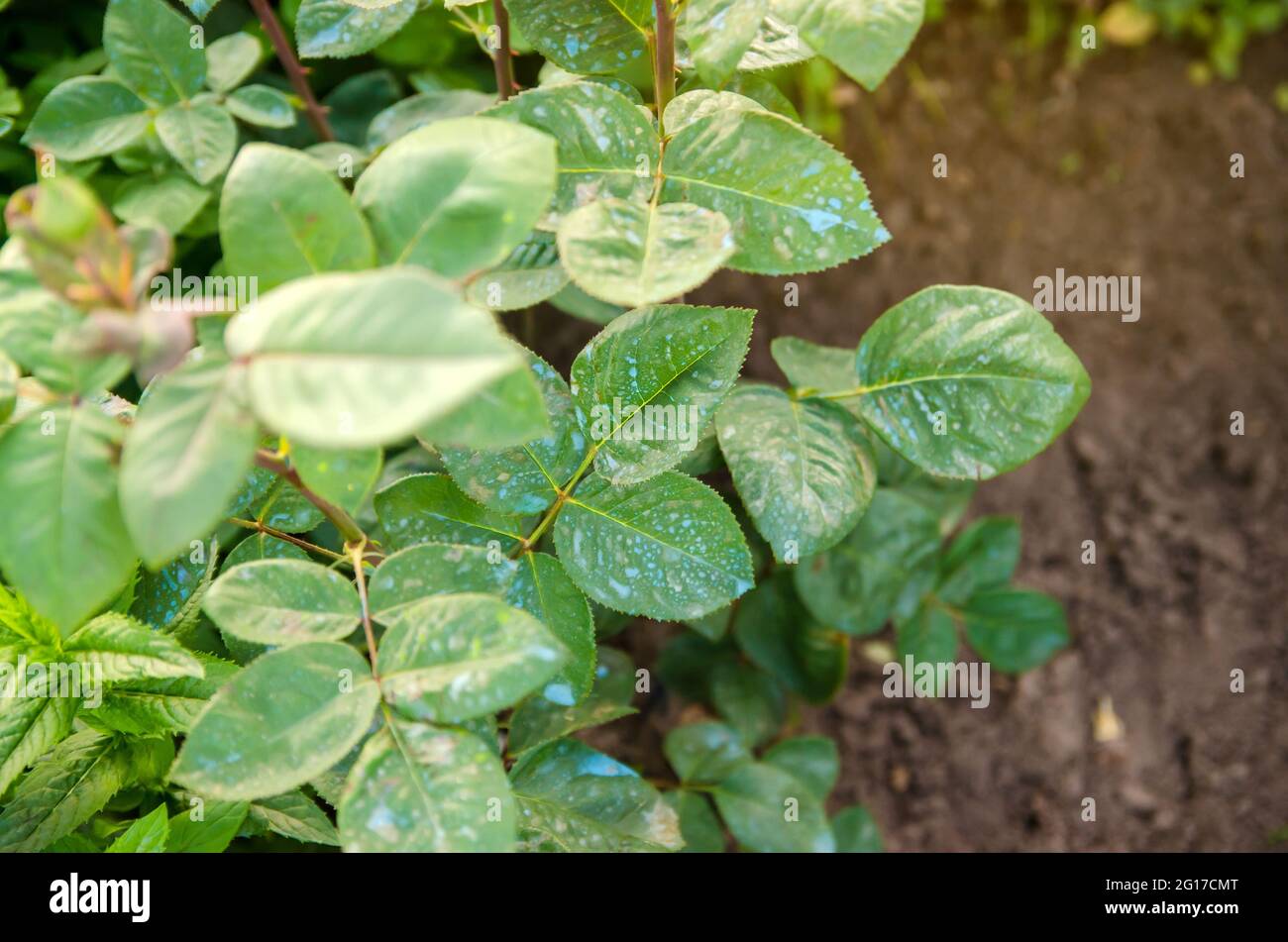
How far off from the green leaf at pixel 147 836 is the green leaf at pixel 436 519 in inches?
12.4

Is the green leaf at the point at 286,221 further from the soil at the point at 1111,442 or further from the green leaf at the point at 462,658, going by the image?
the soil at the point at 1111,442

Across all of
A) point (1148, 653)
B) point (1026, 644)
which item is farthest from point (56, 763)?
point (1148, 653)

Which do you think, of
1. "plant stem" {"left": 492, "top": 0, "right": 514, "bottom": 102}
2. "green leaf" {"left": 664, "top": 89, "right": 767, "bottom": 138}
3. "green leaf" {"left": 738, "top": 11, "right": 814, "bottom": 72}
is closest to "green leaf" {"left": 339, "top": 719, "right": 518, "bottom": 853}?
"green leaf" {"left": 664, "top": 89, "right": 767, "bottom": 138}

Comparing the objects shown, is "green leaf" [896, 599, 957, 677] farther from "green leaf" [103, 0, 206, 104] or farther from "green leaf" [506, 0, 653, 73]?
"green leaf" [103, 0, 206, 104]

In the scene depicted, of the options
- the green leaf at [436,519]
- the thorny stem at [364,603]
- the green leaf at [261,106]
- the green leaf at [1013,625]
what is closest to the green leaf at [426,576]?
the thorny stem at [364,603]

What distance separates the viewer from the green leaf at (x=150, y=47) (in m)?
1.14

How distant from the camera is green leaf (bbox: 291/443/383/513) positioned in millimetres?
705

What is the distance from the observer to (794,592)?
1.51 m

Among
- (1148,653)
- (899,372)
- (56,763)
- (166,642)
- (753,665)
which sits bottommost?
(1148,653)

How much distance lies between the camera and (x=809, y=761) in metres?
1.52
